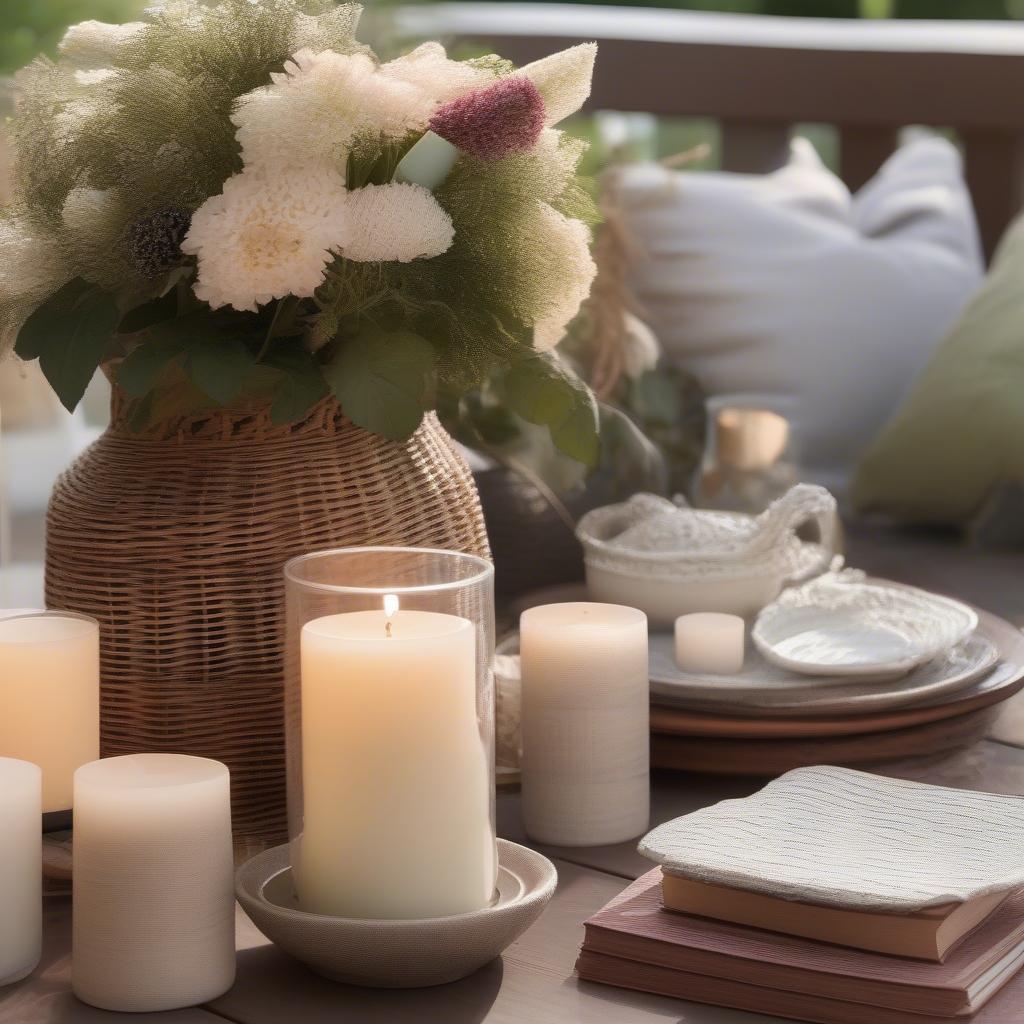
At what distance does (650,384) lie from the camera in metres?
1.47

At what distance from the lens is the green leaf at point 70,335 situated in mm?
762

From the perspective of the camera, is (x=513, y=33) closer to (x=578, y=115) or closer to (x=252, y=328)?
(x=578, y=115)

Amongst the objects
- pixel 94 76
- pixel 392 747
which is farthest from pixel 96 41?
pixel 392 747

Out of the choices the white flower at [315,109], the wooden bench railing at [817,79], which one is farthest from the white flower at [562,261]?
the wooden bench railing at [817,79]

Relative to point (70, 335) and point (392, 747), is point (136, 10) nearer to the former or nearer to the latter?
Answer: point (70, 335)

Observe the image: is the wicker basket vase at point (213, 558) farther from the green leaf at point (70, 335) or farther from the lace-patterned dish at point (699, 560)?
the lace-patterned dish at point (699, 560)

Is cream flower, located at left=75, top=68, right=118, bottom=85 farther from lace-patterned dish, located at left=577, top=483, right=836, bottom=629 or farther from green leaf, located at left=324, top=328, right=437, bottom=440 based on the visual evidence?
lace-patterned dish, located at left=577, top=483, right=836, bottom=629

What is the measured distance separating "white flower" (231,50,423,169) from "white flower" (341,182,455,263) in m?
0.03

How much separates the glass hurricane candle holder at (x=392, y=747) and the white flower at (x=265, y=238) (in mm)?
135

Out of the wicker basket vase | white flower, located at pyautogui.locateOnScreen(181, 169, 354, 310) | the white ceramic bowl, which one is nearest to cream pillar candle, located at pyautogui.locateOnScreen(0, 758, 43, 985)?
the wicker basket vase

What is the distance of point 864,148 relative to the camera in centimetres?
221

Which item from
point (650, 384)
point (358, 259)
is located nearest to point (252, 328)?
point (358, 259)

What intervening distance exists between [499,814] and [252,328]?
0.31 meters

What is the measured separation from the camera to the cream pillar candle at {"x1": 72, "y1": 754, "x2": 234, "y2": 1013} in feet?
2.10
